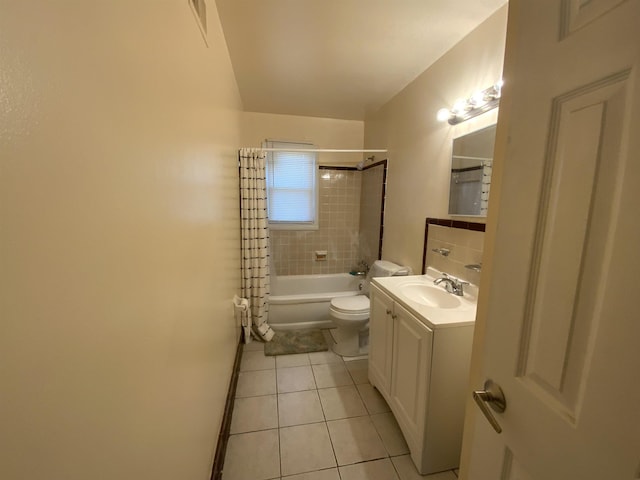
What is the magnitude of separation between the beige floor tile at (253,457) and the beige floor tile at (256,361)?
2.15ft

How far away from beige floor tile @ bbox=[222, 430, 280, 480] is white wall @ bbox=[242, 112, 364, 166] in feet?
9.24

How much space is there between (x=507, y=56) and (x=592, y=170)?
52 cm

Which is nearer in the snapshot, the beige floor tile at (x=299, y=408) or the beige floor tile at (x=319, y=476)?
the beige floor tile at (x=319, y=476)

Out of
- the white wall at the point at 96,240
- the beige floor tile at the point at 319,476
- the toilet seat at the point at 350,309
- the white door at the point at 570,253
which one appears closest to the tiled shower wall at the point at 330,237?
the toilet seat at the point at 350,309

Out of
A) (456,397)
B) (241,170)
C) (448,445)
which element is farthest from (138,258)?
(241,170)

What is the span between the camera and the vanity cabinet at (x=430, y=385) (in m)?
1.31

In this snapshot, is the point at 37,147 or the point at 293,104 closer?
the point at 37,147

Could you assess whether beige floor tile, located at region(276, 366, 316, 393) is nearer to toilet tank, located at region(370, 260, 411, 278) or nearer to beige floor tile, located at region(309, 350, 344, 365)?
beige floor tile, located at region(309, 350, 344, 365)

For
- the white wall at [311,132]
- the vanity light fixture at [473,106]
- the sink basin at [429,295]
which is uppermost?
the white wall at [311,132]

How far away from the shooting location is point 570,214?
501mm

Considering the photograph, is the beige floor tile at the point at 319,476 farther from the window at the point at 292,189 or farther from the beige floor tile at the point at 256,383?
the window at the point at 292,189

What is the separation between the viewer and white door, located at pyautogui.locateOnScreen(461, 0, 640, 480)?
1.35 ft

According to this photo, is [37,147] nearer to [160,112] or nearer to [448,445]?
[160,112]

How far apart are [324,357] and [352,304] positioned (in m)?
0.55
